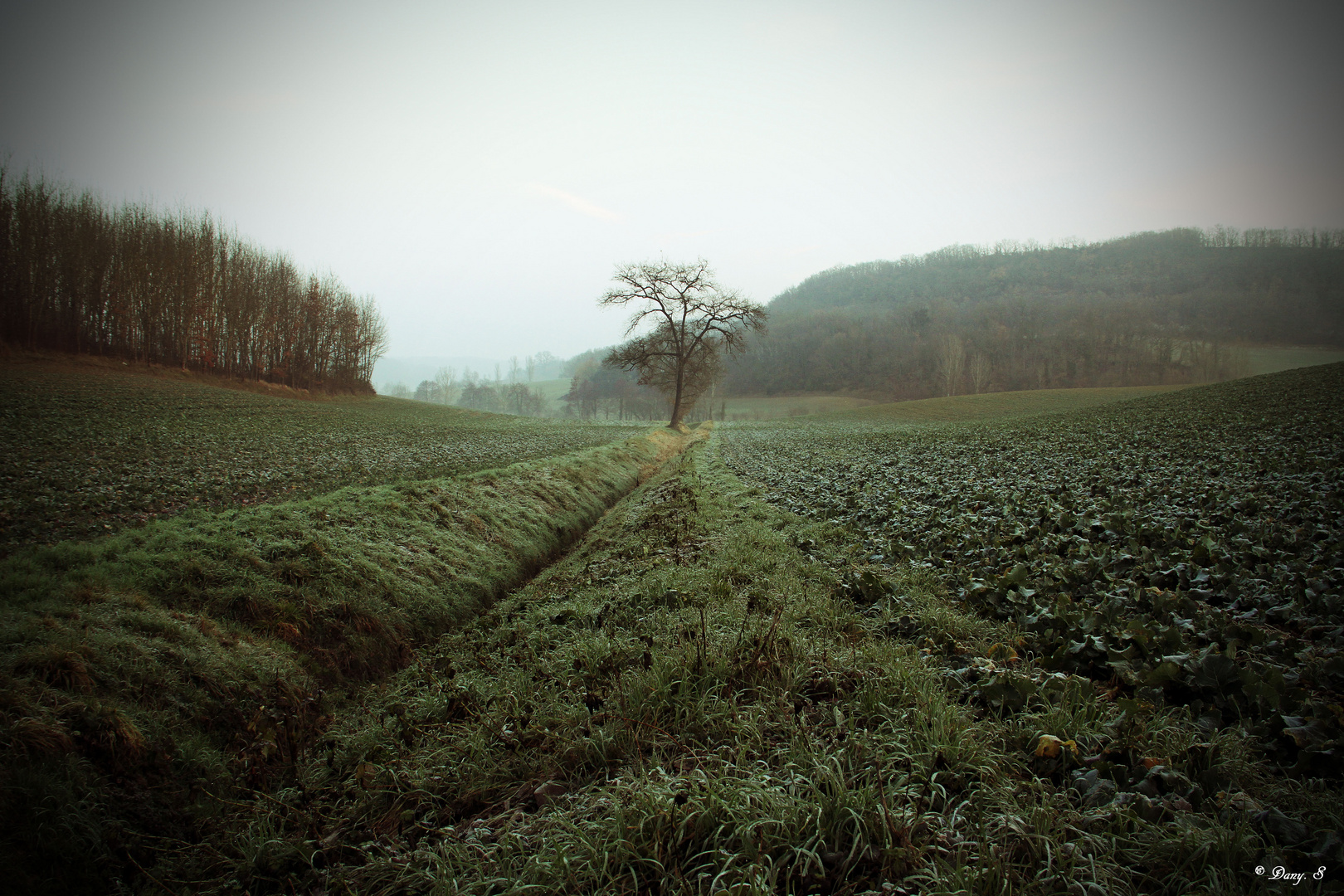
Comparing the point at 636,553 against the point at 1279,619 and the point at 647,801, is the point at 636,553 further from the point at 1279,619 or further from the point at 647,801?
the point at 1279,619

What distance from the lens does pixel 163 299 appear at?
88.7 ft

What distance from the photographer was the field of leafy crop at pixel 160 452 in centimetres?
834

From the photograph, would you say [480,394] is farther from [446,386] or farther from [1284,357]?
[1284,357]

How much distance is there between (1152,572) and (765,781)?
4957mm

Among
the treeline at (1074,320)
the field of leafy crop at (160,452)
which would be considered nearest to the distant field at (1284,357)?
the treeline at (1074,320)

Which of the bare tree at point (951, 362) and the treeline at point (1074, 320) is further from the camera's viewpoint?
the bare tree at point (951, 362)

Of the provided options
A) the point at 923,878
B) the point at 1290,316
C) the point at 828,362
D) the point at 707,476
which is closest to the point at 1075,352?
the point at 1290,316

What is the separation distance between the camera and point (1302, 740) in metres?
2.58

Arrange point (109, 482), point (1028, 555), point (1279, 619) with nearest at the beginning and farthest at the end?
point (1279, 619) → point (1028, 555) → point (109, 482)

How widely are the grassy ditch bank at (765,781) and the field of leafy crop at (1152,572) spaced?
0.11 metres

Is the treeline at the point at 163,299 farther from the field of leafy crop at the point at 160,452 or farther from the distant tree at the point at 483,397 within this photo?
the distant tree at the point at 483,397

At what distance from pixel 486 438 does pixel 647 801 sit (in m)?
25.8

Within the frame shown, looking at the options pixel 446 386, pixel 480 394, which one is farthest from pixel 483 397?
pixel 446 386

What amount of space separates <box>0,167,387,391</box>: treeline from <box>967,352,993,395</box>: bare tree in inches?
3387
